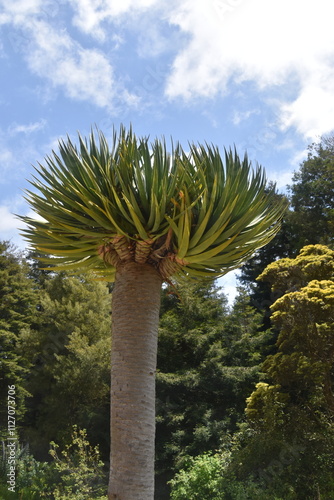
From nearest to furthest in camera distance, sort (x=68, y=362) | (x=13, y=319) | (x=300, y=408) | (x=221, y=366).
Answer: (x=300, y=408), (x=221, y=366), (x=68, y=362), (x=13, y=319)

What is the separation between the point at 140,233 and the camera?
349cm

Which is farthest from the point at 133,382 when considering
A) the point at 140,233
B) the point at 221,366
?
the point at 221,366

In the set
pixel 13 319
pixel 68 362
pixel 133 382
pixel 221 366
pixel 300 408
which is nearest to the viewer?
pixel 133 382

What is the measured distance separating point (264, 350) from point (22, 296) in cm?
1072

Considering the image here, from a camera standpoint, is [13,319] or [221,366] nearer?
[221,366]

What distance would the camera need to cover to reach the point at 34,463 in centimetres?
1248

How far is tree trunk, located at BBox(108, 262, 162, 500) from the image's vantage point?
3074mm

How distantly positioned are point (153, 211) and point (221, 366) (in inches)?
493

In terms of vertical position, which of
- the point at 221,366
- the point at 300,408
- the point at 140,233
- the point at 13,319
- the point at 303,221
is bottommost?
the point at 300,408

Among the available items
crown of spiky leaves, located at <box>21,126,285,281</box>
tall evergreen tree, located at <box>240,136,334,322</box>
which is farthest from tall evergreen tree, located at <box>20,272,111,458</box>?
crown of spiky leaves, located at <box>21,126,285,281</box>

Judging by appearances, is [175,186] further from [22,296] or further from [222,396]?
[22,296]

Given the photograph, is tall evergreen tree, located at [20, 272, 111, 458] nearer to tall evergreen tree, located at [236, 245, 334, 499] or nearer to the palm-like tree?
tall evergreen tree, located at [236, 245, 334, 499]

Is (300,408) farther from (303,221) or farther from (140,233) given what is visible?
(303,221)

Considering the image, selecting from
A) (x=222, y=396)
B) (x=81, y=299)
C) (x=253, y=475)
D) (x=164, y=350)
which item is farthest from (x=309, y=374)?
(x=81, y=299)
